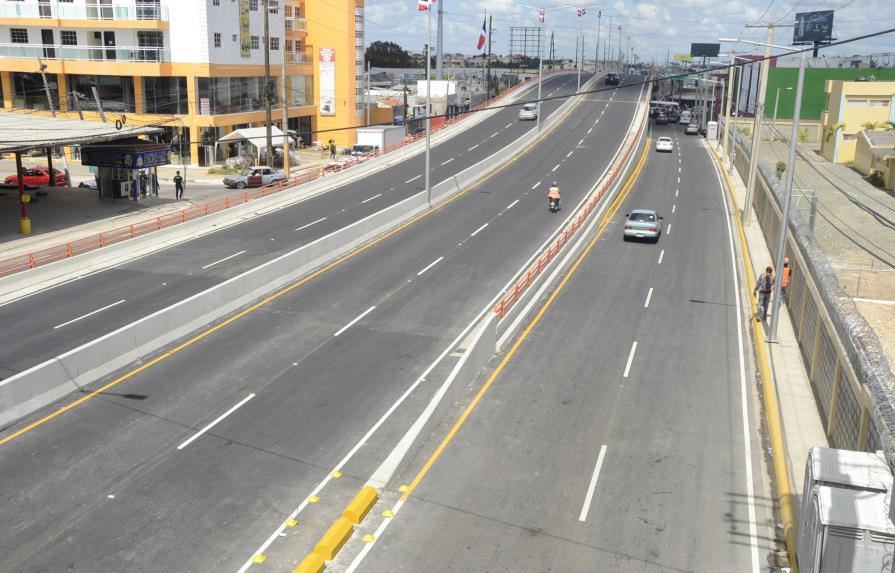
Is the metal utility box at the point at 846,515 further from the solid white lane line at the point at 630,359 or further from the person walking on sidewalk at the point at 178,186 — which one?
the person walking on sidewalk at the point at 178,186

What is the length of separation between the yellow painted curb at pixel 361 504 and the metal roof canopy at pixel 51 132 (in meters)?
26.9

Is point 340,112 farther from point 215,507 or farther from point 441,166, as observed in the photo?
point 215,507

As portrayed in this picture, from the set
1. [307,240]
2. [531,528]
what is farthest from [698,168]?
[531,528]

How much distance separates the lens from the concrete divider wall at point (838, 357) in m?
13.5

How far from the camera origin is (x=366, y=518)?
13.9 meters

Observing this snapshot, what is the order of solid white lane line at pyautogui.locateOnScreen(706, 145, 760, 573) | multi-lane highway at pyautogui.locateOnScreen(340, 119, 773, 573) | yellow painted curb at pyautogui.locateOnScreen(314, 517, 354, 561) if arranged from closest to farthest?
yellow painted curb at pyautogui.locateOnScreen(314, 517, 354, 561), multi-lane highway at pyautogui.locateOnScreen(340, 119, 773, 573), solid white lane line at pyautogui.locateOnScreen(706, 145, 760, 573)

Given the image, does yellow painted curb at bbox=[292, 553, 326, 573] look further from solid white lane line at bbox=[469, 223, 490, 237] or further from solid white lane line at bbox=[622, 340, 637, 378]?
solid white lane line at bbox=[469, 223, 490, 237]

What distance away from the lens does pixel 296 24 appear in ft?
268

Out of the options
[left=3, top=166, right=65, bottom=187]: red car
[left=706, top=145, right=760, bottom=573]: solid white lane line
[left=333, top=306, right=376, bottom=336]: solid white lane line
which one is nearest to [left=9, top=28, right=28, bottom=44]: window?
[left=3, top=166, right=65, bottom=187]: red car

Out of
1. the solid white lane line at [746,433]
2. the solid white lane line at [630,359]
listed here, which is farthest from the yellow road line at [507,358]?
the solid white lane line at [746,433]

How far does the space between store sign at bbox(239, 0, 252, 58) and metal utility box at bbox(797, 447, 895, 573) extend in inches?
2516

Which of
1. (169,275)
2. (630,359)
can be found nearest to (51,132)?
(169,275)

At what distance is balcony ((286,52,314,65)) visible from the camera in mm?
78919

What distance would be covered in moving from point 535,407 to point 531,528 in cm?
540
